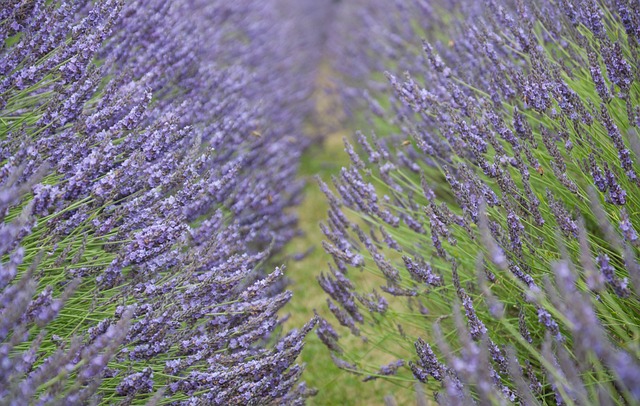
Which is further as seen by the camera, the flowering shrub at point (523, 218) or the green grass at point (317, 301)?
the green grass at point (317, 301)

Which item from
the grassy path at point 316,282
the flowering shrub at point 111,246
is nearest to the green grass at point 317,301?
the grassy path at point 316,282

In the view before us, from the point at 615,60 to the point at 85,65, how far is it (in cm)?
150

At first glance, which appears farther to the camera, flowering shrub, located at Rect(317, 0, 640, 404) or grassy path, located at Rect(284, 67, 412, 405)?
grassy path, located at Rect(284, 67, 412, 405)

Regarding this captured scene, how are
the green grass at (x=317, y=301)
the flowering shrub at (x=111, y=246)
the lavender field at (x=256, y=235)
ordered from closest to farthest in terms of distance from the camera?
1. the lavender field at (x=256, y=235)
2. the flowering shrub at (x=111, y=246)
3. the green grass at (x=317, y=301)

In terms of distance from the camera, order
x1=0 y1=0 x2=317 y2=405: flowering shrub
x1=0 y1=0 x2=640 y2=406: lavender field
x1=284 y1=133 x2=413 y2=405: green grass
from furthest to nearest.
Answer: x1=284 y1=133 x2=413 y2=405: green grass, x1=0 y1=0 x2=317 y2=405: flowering shrub, x1=0 y1=0 x2=640 y2=406: lavender field

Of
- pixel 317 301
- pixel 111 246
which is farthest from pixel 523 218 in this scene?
pixel 317 301

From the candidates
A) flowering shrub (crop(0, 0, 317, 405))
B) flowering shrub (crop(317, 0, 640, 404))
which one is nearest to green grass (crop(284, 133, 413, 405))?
flowering shrub (crop(317, 0, 640, 404))

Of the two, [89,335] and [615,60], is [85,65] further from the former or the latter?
[615,60]

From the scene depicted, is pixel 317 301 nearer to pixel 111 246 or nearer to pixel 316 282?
pixel 316 282

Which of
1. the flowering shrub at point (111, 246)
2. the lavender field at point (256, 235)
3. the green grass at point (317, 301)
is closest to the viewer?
the lavender field at point (256, 235)

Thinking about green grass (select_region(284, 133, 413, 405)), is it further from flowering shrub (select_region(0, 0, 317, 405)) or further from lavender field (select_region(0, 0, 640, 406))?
flowering shrub (select_region(0, 0, 317, 405))

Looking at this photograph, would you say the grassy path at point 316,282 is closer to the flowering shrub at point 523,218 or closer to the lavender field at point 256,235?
the lavender field at point 256,235

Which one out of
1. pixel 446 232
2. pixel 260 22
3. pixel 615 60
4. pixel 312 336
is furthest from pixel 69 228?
pixel 260 22

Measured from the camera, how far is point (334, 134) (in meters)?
4.77
